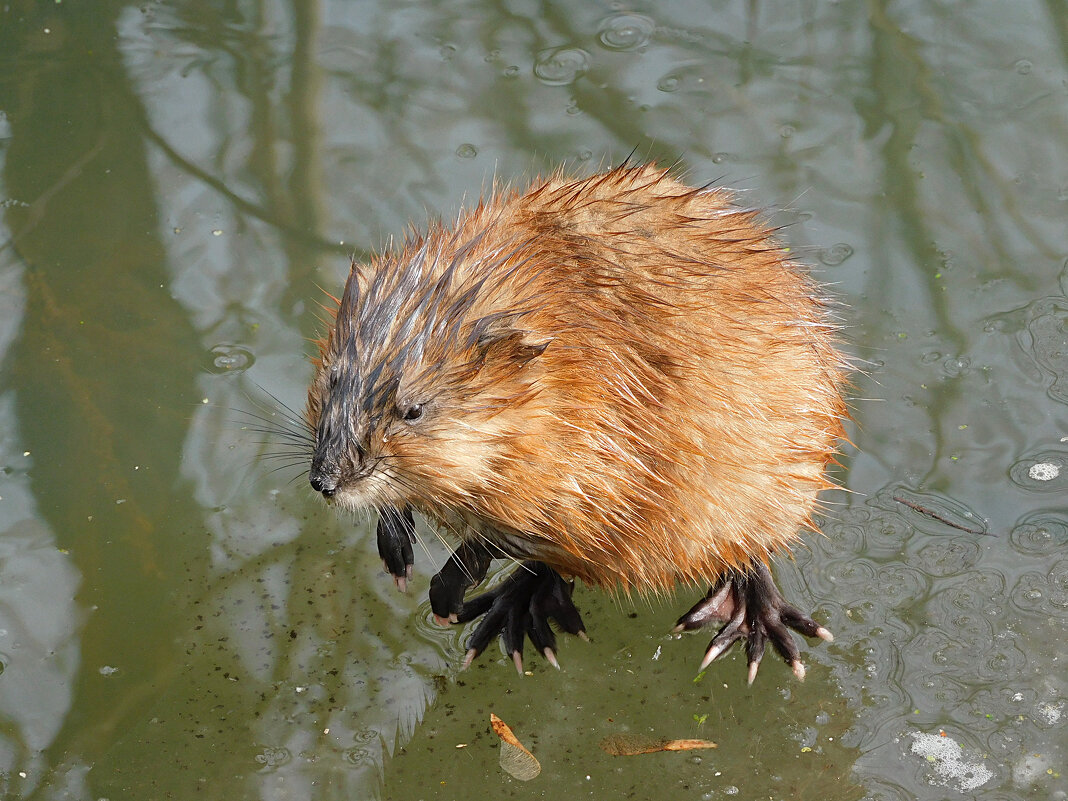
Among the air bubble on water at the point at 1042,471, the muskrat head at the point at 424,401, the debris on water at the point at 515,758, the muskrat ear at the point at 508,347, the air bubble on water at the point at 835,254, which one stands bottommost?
the debris on water at the point at 515,758

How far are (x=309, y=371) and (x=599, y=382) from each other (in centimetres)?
152

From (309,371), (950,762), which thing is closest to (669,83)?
(309,371)

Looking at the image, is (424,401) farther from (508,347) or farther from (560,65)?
(560,65)

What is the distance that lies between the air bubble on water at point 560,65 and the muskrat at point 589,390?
1734 mm

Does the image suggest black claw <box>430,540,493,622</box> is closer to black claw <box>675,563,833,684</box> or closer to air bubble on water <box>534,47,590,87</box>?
black claw <box>675,563,833,684</box>

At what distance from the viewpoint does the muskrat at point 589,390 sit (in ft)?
9.46

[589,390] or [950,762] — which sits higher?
[589,390]

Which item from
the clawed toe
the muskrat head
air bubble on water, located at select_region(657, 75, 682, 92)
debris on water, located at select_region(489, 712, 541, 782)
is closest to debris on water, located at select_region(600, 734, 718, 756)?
debris on water, located at select_region(489, 712, 541, 782)

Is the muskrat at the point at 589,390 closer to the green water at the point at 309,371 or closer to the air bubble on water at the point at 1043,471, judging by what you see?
the green water at the point at 309,371

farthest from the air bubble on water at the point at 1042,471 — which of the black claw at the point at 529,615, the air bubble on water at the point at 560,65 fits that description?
the air bubble on water at the point at 560,65

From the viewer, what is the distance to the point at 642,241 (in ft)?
10.3

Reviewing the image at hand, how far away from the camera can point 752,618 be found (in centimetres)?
355

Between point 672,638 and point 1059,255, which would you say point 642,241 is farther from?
point 1059,255

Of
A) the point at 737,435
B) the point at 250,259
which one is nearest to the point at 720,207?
the point at 737,435
